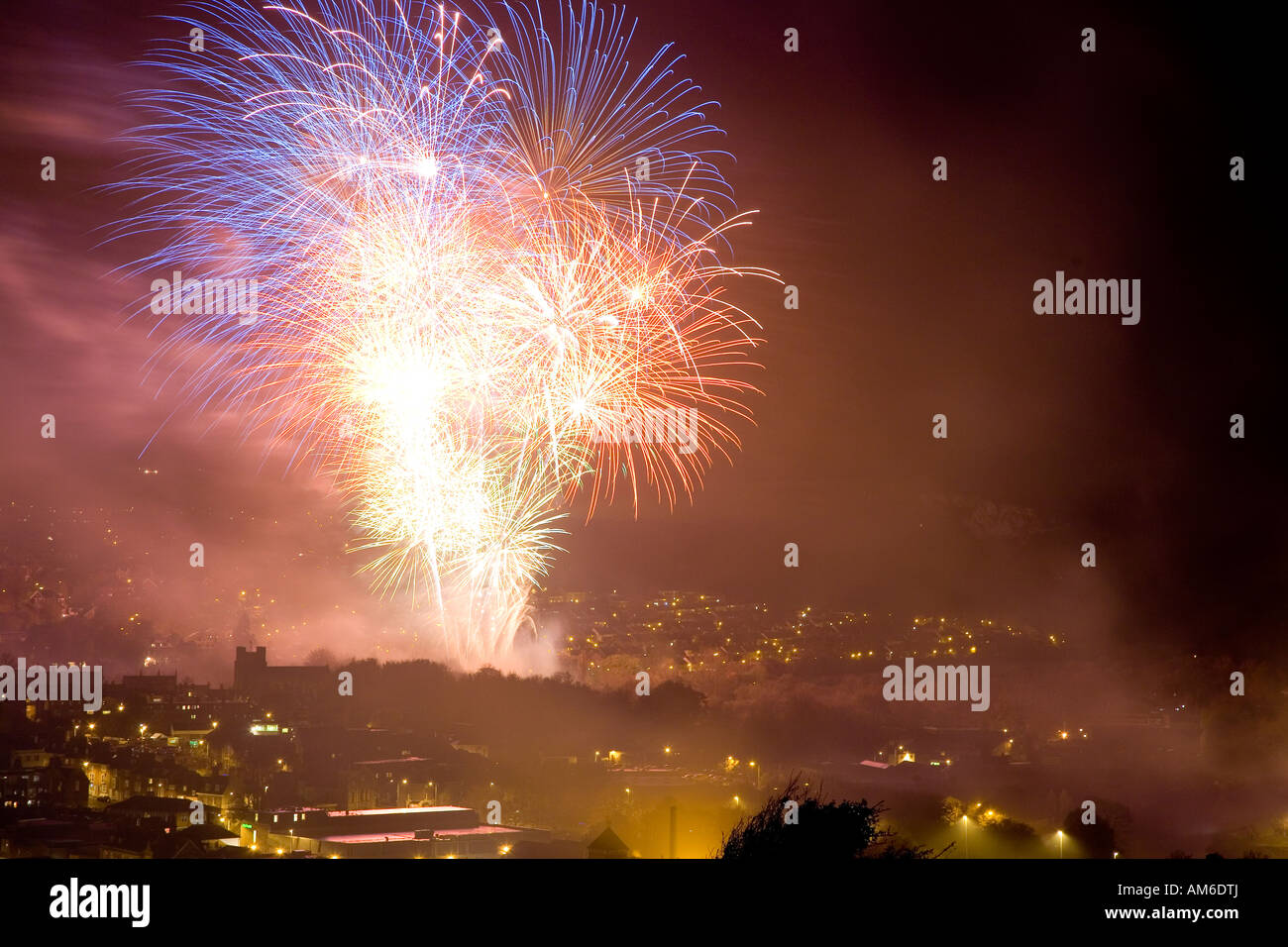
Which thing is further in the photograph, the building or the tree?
the building

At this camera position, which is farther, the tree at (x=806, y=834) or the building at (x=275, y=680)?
the building at (x=275, y=680)

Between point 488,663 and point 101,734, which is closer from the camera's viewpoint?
point 101,734

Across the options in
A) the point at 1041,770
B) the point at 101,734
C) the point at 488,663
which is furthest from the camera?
the point at 488,663

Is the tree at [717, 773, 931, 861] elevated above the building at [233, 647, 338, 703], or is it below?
above

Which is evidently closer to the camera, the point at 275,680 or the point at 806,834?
the point at 806,834

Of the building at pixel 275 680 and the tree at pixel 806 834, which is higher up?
the tree at pixel 806 834

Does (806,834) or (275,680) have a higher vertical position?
(806,834)
